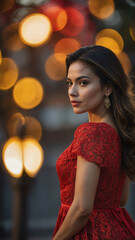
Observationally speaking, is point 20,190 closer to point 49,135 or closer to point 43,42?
point 43,42

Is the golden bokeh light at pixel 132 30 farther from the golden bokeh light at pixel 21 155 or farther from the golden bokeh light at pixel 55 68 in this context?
the golden bokeh light at pixel 55 68

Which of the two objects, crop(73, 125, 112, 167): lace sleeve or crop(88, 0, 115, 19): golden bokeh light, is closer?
crop(73, 125, 112, 167): lace sleeve

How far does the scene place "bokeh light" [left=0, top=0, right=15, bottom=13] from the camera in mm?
4313

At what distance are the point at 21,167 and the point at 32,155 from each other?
8.0 inches

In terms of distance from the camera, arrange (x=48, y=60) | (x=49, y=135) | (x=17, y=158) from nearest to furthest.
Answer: (x=17, y=158) → (x=48, y=60) → (x=49, y=135)

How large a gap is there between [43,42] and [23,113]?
992mm

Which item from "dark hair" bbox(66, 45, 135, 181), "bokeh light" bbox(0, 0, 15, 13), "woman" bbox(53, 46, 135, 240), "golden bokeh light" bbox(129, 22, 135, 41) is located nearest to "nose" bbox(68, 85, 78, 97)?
"woman" bbox(53, 46, 135, 240)

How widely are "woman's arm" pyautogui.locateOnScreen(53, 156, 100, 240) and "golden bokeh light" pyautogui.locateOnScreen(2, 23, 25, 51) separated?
3.37 metres

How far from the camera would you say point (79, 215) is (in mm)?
1719

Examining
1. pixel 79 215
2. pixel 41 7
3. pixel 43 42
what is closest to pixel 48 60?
pixel 43 42

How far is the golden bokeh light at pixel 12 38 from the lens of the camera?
15.7ft

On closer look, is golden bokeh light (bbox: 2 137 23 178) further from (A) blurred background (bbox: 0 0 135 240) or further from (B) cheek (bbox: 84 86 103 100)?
(B) cheek (bbox: 84 86 103 100)

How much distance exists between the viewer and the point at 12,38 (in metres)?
4.93

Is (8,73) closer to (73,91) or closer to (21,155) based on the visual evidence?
(21,155)
